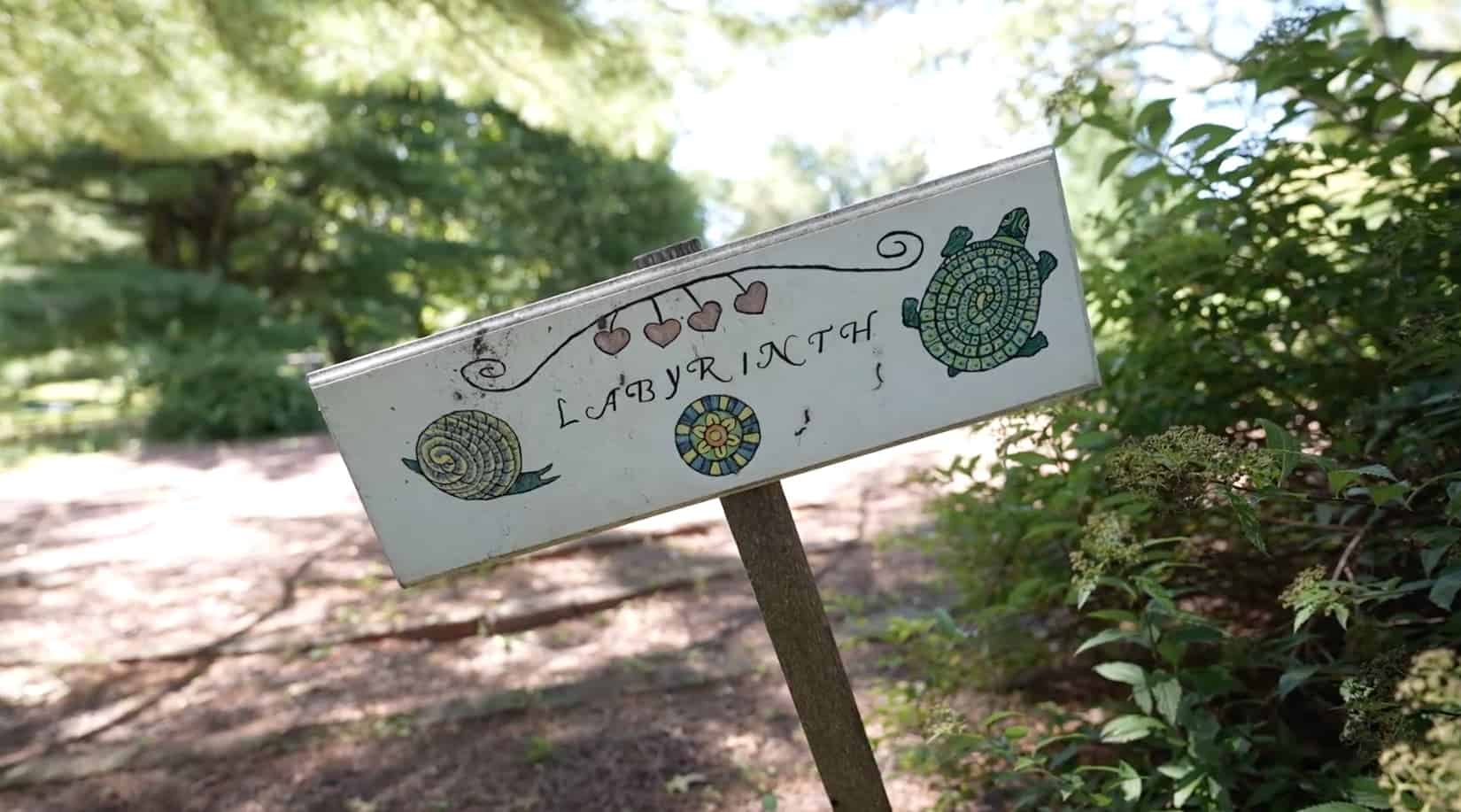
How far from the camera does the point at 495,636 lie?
11.4ft

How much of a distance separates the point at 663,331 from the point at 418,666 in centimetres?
242

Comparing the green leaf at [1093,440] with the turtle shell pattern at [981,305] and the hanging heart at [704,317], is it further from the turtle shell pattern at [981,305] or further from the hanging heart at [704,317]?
the hanging heart at [704,317]

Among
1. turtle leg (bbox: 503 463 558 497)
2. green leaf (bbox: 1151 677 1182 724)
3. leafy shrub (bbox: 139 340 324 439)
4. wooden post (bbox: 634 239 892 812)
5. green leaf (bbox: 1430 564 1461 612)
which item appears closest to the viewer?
green leaf (bbox: 1430 564 1461 612)

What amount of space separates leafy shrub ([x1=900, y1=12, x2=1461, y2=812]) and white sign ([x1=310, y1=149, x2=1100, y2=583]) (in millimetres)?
280

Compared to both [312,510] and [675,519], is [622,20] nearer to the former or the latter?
[675,519]

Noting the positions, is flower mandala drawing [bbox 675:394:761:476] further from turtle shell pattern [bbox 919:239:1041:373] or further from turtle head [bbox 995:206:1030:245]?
turtle head [bbox 995:206:1030:245]

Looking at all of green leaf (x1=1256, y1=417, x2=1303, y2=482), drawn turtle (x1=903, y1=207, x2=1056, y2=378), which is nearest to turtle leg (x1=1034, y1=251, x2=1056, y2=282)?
drawn turtle (x1=903, y1=207, x2=1056, y2=378)

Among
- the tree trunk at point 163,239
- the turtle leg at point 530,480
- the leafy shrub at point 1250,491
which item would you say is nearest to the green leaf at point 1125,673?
the leafy shrub at point 1250,491

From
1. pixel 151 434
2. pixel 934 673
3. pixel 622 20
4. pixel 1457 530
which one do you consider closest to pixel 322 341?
pixel 151 434

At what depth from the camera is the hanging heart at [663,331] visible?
129 centimetres

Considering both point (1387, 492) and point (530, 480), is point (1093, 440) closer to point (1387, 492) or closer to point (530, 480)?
point (1387, 492)

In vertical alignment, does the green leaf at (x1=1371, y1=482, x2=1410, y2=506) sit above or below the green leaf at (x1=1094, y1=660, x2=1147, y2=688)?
above

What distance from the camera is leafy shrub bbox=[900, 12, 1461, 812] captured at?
52.9 inches

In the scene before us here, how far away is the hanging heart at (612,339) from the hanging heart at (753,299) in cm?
16
